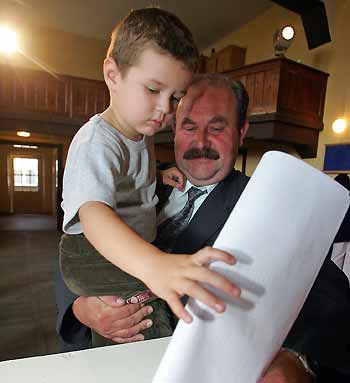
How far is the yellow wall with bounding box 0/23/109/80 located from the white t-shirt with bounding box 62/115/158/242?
7398 millimetres

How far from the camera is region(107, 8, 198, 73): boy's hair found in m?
0.59

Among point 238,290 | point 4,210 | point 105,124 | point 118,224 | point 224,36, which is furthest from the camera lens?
point 4,210

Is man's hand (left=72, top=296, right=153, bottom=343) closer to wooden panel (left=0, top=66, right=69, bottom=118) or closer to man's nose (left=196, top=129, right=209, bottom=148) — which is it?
man's nose (left=196, top=129, right=209, bottom=148)

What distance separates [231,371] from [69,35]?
850 cm

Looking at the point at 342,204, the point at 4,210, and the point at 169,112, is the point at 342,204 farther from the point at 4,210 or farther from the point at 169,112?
the point at 4,210

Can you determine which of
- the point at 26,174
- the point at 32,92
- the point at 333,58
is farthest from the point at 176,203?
the point at 26,174

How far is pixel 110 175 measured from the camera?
545 millimetres

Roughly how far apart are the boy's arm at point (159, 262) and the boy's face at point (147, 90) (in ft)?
0.74

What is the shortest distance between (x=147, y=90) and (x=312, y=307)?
611 mm

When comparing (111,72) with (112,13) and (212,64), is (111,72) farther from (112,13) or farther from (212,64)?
(112,13)

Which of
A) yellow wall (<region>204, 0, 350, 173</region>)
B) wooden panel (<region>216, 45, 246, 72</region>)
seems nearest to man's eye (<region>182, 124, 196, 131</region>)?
yellow wall (<region>204, 0, 350, 173</region>)

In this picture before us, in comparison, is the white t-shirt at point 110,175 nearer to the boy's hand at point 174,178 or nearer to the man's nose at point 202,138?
the boy's hand at point 174,178

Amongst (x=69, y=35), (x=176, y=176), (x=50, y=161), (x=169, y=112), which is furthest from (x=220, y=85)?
(x=50, y=161)

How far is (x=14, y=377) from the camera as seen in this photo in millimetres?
468
